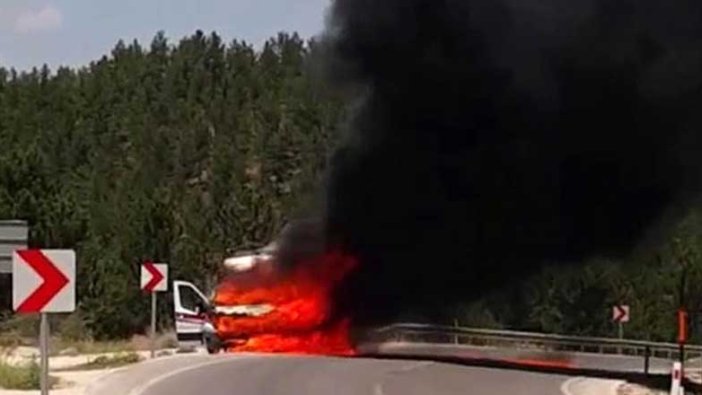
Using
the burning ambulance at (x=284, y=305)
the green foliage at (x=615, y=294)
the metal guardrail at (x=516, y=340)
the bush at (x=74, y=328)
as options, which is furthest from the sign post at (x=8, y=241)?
the bush at (x=74, y=328)

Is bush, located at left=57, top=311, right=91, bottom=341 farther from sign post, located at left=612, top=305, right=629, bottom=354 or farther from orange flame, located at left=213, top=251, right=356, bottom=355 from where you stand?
orange flame, located at left=213, top=251, right=356, bottom=355

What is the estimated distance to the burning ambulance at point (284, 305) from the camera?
15.8 m

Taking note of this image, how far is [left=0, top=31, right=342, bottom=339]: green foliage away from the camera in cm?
6103

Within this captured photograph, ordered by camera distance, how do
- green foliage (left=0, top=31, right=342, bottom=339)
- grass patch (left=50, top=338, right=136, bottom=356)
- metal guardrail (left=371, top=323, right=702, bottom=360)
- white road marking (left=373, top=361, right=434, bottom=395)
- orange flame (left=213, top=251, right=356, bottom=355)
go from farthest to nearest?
green foliage (left=0, top=31, right=342, bottom=339) → grass patch (left=50, top=338, right=136, bottom=356) → white road marking (left=373, top=361, right=434, bottom=395) → metal guardrail (left=371, top=323, right=702, bottom=360) → orange flame (left=213, top=251, right=356, bottom=355)

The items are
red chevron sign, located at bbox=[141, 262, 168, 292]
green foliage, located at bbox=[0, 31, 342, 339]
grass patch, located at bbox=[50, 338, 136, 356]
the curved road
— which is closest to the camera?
the curved road

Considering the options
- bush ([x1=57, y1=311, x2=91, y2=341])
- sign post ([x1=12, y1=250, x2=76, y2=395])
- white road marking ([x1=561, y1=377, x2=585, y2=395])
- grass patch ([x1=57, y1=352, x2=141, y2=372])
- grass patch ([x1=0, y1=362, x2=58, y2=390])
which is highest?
sign post ([x1=12, y1=250, x2=76, y2=395])

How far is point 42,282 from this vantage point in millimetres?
22172

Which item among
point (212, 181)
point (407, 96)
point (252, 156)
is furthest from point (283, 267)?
point (212, 181)

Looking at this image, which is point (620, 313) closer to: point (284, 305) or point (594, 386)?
point (594, 386)

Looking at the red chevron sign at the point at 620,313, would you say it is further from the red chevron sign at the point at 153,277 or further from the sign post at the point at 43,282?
the sign post at the point at 43,282

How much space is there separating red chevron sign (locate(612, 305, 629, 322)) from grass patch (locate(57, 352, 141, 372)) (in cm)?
1590

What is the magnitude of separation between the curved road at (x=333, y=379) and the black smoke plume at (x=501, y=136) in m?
14.0

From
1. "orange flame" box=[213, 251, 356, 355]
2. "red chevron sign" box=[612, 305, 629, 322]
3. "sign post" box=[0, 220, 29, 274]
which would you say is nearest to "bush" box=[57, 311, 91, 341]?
"red chevron sign" box=[612, 305, 629, 322]

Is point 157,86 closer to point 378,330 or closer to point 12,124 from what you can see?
point 12,124
